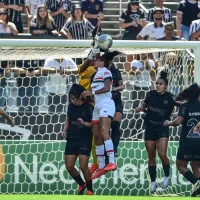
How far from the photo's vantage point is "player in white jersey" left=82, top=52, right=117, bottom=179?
14.7 m

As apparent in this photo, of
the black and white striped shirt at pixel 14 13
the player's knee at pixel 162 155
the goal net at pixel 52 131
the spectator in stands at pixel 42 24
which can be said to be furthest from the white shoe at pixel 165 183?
the black and white striped shirt at pixel 14 13

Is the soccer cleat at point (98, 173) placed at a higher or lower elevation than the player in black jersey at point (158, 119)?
lower

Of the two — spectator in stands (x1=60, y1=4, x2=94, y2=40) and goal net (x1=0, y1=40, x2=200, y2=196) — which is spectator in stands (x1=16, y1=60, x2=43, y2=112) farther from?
spectator in stands (x1=60, y1=4, x2=94, y2=40)

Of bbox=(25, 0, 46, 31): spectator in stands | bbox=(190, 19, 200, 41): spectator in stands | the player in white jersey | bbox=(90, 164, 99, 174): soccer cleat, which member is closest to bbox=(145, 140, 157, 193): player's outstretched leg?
bbox=(90, 164, 99, 174): soccer cleat

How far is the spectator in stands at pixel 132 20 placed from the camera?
21.1 meters

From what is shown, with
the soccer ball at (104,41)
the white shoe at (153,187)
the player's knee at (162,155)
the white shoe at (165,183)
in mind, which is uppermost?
the soccer ball at (104,41)

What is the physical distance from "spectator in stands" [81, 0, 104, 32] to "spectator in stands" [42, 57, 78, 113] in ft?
14.4

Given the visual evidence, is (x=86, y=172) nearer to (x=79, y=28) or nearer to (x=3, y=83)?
(x=3, y=83)

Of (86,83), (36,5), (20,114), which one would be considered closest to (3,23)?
(36,5)

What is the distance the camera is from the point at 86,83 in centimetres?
1566

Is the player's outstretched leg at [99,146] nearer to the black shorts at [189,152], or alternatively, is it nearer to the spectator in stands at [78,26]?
the black shorts at [189,152]

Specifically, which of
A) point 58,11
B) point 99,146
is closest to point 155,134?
point 99,146

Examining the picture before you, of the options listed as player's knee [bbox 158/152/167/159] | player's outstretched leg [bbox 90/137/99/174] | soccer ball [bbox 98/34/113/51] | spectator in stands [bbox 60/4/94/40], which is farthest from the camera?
spectator in stands [bbox 60/4/94/40]

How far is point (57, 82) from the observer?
17.0 metres
